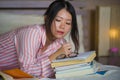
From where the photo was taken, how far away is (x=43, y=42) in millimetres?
1258

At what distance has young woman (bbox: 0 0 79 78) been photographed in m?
1.17

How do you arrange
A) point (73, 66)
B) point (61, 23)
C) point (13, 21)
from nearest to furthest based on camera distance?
point (73, 66) → point (61, 23) → point (13, 21)

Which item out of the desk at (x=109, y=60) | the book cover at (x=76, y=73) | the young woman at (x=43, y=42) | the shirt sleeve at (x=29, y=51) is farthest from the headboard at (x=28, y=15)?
the book cover at (x=76, y=73)

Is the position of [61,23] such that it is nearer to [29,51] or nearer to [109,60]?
[29,51]

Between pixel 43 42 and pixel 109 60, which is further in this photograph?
pixel 109 60

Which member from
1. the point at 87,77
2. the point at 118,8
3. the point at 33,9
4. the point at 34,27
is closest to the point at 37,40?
the point at 34,27

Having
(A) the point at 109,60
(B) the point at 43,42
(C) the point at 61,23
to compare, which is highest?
(C) the point at 61,23

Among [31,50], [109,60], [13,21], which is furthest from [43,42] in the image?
[109,60]

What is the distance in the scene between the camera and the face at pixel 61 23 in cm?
124

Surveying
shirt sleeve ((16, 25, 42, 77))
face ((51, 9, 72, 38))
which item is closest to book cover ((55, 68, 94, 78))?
shirt sleeve ((16, 25, 42, 77))

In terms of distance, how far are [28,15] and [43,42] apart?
2.32ft

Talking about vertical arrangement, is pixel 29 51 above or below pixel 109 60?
above

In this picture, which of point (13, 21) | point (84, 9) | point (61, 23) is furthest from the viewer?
point (84, 9)

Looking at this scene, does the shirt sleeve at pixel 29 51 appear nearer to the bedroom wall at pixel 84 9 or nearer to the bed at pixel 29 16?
the bed at pixel 29 16
